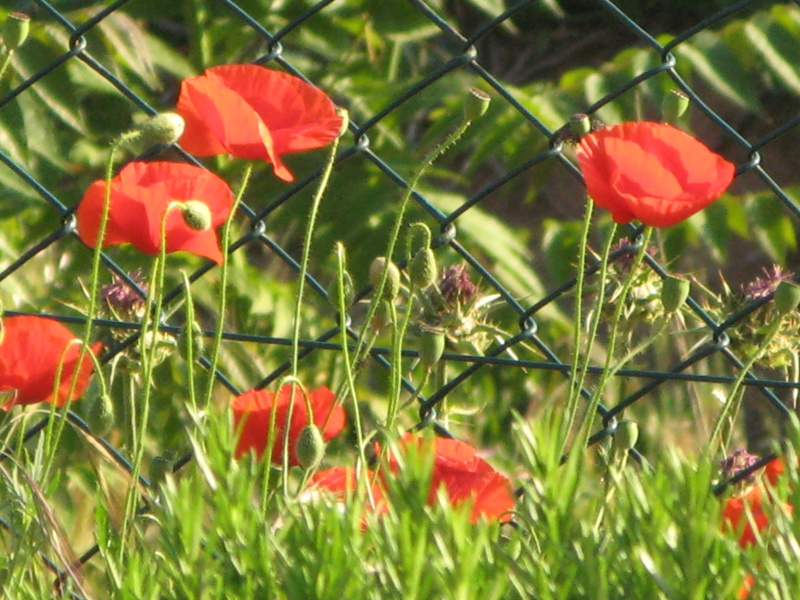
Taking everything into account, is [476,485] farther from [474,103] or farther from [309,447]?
[474,103]

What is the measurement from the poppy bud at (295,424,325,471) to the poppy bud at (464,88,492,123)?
0.24 metres

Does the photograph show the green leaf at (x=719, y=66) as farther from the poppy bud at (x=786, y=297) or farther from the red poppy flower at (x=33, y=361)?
the red poppy flower at (x=33, y=361)

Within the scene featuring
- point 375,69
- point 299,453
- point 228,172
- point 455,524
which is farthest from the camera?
point 375,69

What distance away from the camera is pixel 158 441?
2021 millimetres

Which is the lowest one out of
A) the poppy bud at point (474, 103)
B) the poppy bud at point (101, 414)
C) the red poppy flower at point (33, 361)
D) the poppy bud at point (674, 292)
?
the poppy bud at point (101, 414)

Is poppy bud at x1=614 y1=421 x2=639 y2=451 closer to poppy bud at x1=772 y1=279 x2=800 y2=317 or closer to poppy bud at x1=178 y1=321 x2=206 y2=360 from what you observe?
poppy bud at x1=772 y1=279 x2=800 y2=317

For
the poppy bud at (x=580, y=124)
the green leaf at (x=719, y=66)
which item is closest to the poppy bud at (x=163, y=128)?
the poppy bud at (x=580, y=124)

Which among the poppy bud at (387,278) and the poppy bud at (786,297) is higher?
the poppy bud at (786,297)

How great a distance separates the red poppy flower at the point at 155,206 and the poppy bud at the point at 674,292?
30 centimetres

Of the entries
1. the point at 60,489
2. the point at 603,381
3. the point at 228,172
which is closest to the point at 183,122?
the point at 603,381

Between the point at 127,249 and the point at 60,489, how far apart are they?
0.42m

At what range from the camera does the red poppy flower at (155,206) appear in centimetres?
98

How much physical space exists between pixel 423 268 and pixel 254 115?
15cm

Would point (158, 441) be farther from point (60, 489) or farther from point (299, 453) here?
point (299, 453)
